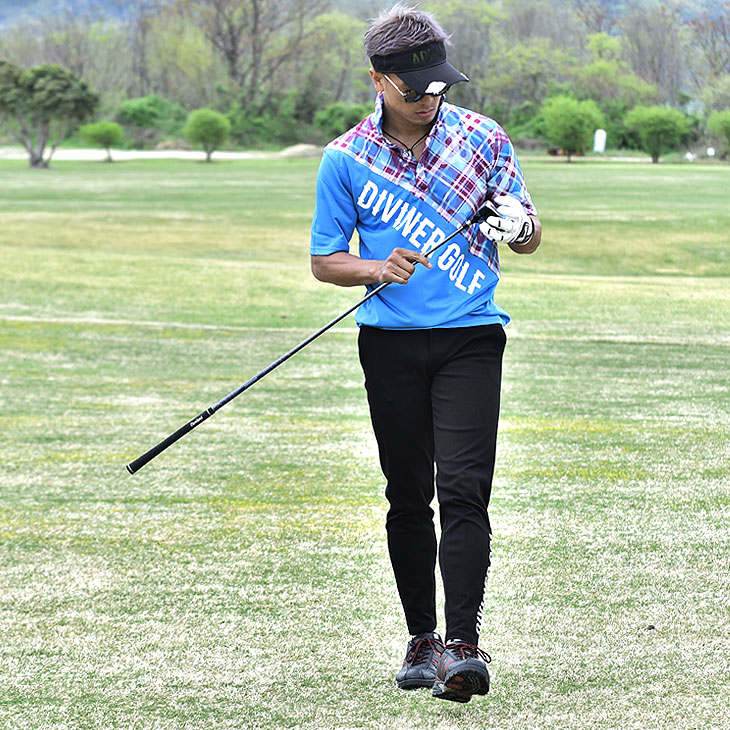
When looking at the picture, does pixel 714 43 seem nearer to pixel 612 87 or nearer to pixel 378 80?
pixel 612 87

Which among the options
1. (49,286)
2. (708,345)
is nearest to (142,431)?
(708,345)

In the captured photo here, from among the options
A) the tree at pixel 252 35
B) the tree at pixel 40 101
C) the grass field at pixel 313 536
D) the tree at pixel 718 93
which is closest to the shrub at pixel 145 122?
the tree at pixel 40 101

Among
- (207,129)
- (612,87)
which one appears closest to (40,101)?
(207,129)

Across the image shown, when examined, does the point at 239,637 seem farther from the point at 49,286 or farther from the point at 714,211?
the point at 714,211

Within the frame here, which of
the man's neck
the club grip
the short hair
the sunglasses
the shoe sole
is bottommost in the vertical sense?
the shoe sole

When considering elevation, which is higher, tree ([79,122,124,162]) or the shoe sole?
the shoe sole

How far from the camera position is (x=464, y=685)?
316cm

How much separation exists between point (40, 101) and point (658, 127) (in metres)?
34.5

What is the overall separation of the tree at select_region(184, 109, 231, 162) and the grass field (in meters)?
61.1

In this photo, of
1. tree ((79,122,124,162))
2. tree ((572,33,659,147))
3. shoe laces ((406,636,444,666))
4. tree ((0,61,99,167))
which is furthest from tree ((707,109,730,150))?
shoe laces ((406,636,444,666))

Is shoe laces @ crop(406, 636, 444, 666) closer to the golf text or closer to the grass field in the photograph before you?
the grass field

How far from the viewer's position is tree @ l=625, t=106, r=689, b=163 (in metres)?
62.3

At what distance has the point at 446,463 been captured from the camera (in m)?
3.42

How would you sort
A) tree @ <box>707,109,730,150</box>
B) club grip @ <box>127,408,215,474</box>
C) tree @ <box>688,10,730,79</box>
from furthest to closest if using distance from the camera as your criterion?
tree @ <box>707,109,730,150</box> → tree @ <box>688,10,730,79</box> → club grip @ <box>127,408,215,474</box>
